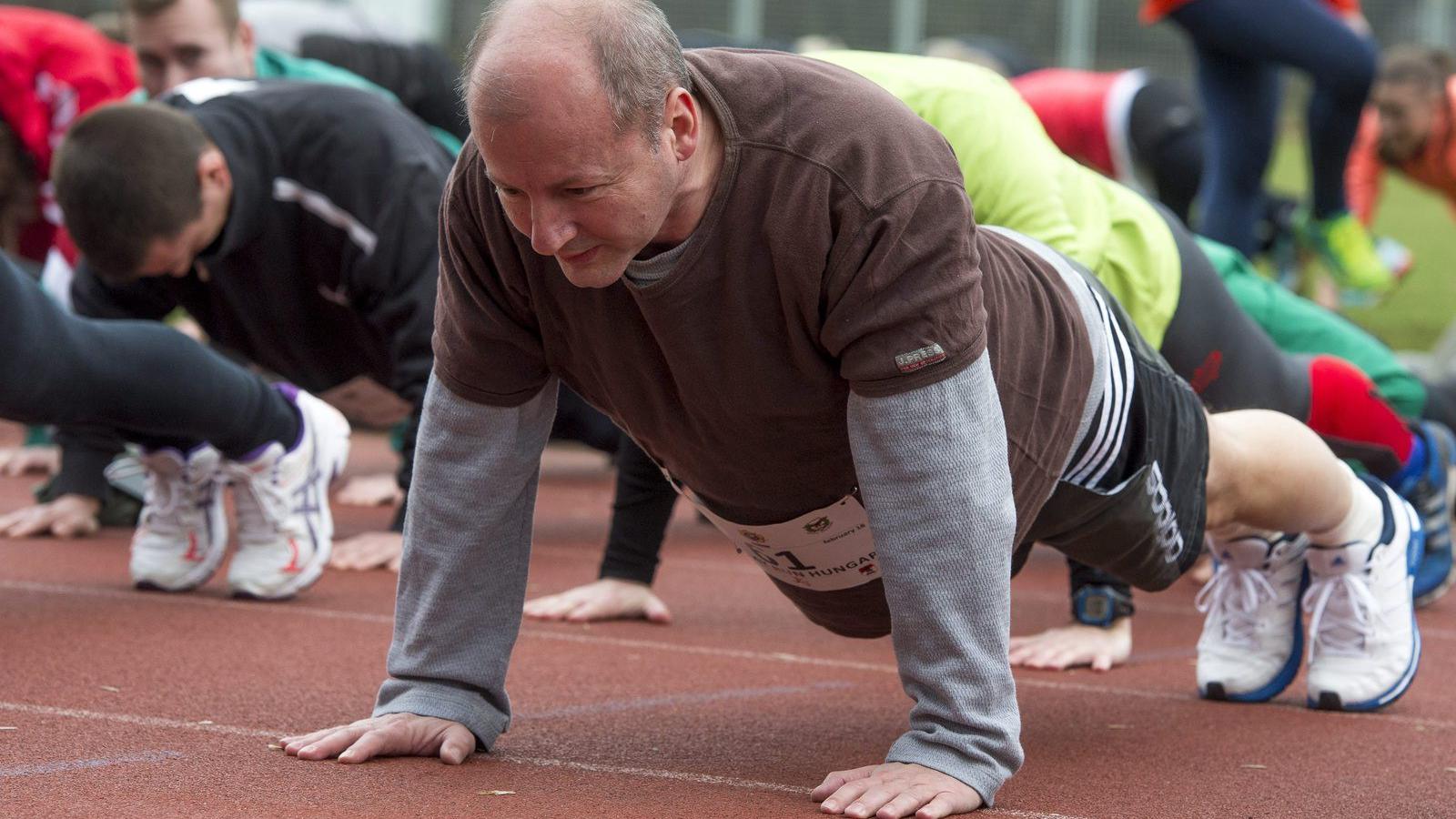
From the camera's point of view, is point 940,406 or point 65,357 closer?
point 940,406

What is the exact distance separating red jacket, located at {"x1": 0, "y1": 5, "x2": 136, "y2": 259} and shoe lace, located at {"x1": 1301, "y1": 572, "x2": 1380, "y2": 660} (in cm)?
432

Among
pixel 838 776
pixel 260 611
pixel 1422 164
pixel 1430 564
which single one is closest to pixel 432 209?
pixel 260 611

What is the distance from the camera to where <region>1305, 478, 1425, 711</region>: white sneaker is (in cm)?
291

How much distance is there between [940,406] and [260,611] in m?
1.93

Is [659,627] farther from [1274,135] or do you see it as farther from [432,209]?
[1274,135]

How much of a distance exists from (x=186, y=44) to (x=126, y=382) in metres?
1.98

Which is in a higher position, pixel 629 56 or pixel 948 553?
pixel 629 56

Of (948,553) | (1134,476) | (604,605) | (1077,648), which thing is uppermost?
(948,553)

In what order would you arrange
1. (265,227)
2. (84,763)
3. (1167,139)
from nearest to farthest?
1. (84,763)
2. (265,227)
3. (1167,139)

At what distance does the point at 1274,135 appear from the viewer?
6055 mm

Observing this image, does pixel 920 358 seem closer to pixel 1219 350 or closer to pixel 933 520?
pixel 933 520

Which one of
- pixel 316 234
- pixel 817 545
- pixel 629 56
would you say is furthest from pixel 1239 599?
pixel 316 234

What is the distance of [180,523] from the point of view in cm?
368

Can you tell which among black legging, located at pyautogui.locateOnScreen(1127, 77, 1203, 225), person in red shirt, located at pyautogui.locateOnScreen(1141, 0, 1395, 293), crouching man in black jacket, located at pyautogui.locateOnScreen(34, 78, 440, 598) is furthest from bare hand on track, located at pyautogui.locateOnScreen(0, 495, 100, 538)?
black legging, located at pyautogui.locateOnScreen(1127, 77, 1203, 225)
